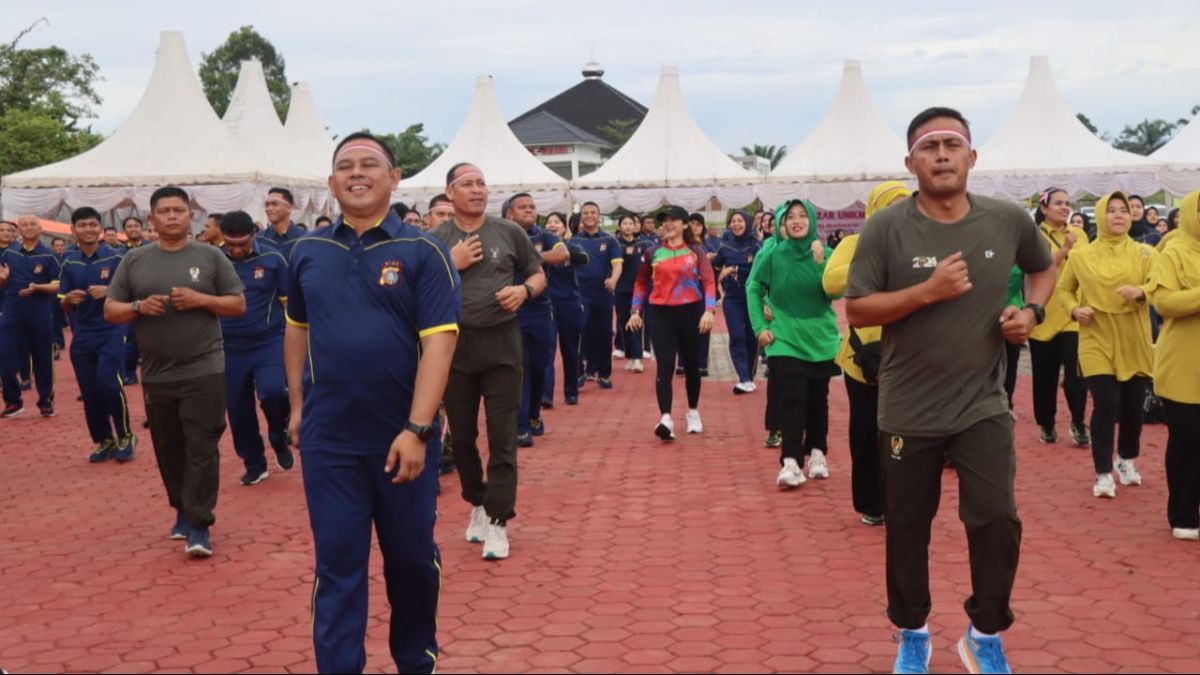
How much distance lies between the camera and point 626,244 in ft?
65.3

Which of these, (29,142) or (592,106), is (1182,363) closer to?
(29,142)

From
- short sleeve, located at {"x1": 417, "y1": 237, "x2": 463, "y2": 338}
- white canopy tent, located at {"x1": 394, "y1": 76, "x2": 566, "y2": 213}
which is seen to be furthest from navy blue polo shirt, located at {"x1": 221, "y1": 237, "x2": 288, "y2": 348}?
white canopy tent, located at {"x1": 394, "y1": 76, "x2": 566, "y2": 213}

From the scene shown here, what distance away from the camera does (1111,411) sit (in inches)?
339

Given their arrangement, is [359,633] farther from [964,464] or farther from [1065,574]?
[1065,574]

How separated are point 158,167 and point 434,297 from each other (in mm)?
25603

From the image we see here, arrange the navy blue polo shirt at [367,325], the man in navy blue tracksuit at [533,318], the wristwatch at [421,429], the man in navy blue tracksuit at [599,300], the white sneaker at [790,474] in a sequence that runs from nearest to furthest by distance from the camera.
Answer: the wristwatch at [421,429], the navy blue polo shirt at [367,325], the white sneaker at [790,474], the man in navy blue tracksuit at [533,318], the man in navy blue tracksuit at [599,300]

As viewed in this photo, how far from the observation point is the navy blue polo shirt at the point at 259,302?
954 cm

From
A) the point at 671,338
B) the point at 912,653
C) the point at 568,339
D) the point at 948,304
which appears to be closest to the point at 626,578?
the point at 912,653

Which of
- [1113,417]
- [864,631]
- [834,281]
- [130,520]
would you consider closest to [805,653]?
[864,631]

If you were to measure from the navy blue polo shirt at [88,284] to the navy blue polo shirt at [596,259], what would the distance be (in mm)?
6428

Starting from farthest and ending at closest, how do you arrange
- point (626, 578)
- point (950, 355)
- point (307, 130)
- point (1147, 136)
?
1. point (1147, 136)
2. point (307, 130)
3. point (626, 578)
4. point (950, 355)

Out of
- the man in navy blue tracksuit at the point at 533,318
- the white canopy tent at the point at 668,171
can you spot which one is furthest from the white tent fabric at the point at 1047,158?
the man in navy blue tracksuit at the point at 533,318

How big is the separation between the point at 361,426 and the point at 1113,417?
603cm

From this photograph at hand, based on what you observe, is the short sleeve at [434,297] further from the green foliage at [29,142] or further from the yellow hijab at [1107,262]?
the green foliage at [29,142]
